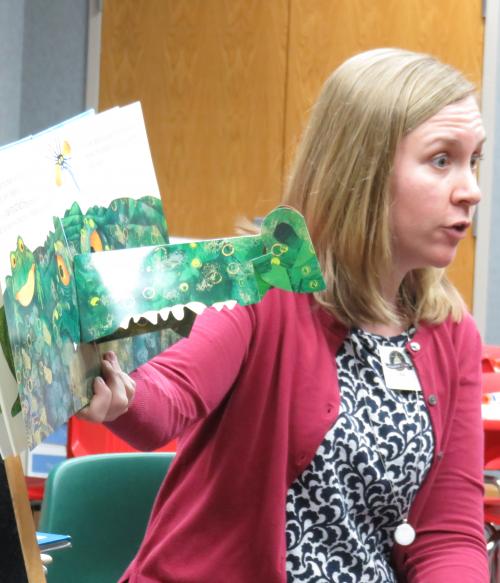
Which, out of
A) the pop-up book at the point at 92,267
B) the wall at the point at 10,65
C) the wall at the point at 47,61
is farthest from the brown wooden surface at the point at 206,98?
the pop-up book at the point at 92,267

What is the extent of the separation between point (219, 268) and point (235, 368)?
40cm

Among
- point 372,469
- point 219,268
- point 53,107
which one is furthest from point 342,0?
point 219,268

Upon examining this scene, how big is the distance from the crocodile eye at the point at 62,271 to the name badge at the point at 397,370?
2.34ft

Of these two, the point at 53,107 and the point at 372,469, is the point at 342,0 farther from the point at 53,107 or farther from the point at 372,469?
the point at 372,469

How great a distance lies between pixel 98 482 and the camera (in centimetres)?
188

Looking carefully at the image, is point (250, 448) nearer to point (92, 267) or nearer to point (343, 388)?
point (343, 388)

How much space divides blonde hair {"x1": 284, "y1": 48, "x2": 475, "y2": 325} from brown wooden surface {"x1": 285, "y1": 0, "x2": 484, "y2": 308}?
302 cm

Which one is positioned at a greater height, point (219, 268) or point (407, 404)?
point (219, 268)

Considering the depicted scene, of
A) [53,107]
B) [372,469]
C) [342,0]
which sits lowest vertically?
[372,469]

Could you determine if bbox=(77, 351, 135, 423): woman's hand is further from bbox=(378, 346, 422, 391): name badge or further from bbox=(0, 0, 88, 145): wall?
bbox=(0, 0, 88, 145): wall

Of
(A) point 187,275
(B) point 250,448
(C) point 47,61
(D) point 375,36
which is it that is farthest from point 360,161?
(C) point 47,61

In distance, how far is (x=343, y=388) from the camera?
1.46m

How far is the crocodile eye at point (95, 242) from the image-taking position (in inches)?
37.4

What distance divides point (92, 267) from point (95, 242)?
50 millimetres
